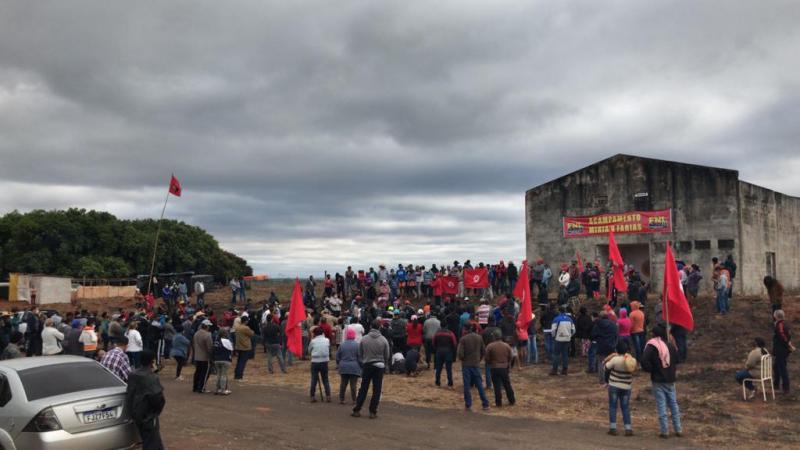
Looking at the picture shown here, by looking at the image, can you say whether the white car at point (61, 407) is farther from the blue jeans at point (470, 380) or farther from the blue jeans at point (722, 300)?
the blue jeans at point (722, 300)

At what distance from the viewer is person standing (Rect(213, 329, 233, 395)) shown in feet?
47.3

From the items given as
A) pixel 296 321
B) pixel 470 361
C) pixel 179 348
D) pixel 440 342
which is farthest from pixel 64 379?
pixel 179 348

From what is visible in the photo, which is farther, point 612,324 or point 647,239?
point 647,239

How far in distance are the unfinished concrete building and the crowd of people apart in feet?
12.8

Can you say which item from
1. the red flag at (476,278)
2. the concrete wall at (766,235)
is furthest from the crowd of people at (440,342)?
the concrete wall at (766,235)

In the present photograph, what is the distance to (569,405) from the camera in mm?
13430

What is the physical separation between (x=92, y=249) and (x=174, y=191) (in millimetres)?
30668

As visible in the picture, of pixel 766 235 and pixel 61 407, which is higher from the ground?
pixel 766 235

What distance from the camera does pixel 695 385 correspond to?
49.8 ft

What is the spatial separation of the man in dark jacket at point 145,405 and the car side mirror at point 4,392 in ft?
4.52

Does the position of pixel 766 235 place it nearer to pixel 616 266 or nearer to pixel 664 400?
pixel 616 266

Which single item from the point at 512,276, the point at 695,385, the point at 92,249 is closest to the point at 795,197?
the point at 512,276

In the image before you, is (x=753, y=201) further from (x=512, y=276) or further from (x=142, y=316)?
(x=142, y=316)

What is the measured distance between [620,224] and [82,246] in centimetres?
4764
